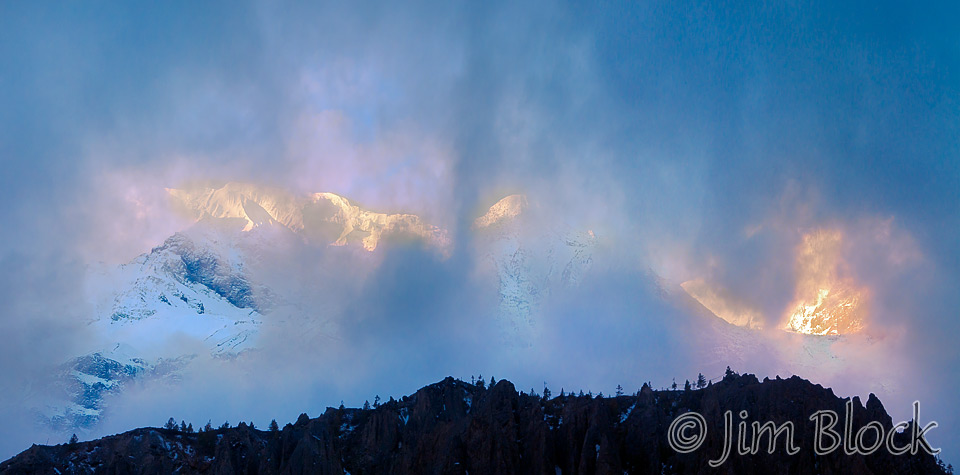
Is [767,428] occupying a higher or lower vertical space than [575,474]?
higher

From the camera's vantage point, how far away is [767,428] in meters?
116

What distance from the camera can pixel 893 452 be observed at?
11238 centimetres

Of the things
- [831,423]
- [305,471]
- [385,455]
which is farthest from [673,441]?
[305,471]

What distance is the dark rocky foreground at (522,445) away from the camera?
4456 inches

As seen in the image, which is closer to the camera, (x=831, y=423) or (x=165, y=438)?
(x=831, y=423)

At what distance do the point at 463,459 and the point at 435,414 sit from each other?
131 ft

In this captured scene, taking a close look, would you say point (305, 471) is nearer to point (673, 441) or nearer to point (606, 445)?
point (606, 445)

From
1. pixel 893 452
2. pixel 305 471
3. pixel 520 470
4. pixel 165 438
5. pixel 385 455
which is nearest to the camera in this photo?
pixel 893 452

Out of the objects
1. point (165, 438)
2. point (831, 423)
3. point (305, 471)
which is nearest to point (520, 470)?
point (305, 471)

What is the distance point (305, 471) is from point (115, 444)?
39605mm

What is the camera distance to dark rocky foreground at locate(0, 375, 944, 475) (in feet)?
371

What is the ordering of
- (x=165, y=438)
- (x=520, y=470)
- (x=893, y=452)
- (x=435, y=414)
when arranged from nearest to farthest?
1. (x=893, y=452)
2. (x=520, y=470)
3. (x=165, y=438)
4. (x=435, y=414)

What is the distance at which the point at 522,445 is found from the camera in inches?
4983

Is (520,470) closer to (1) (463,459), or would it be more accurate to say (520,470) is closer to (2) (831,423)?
(1) (463,459)
